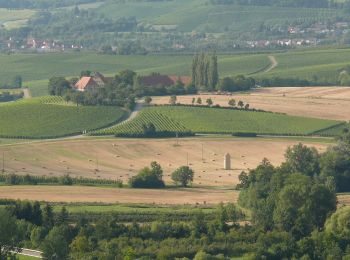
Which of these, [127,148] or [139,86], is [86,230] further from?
[139,86]

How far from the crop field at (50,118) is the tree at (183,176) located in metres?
20.3

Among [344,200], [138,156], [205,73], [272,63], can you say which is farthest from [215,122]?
[272,63]

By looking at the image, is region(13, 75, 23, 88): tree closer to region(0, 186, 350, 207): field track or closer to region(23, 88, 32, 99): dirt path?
region(23, 88, 32, 99): dirt path

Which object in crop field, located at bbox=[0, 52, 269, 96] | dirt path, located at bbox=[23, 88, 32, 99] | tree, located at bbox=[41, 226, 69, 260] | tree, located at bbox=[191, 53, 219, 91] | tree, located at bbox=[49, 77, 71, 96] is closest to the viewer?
tree, located at bbox=[41, 226, 69, 260]

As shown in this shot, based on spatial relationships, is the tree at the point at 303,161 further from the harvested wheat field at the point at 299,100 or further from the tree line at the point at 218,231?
the harvested wheat field at the point at 299,100

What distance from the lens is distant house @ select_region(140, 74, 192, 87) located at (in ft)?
396

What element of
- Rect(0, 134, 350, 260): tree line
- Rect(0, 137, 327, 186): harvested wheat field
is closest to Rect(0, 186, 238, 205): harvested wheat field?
Rect(0, 134, 350, 260): tree line

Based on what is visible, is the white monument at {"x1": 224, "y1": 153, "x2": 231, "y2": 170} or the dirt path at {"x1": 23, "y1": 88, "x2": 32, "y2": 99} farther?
the dirt path at {"x1": 23, "y1": 88, "x2": 32, "y2": 99}

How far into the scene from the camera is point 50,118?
102688mm

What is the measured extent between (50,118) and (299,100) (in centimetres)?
2074

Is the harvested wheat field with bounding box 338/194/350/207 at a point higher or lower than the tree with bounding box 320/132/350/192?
lower

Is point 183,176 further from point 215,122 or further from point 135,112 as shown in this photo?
point 135,112

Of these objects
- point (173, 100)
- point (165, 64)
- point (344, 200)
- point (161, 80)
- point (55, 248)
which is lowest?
point (344, 200)

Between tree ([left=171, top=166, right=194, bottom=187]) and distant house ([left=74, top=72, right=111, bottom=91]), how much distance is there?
39.3m
